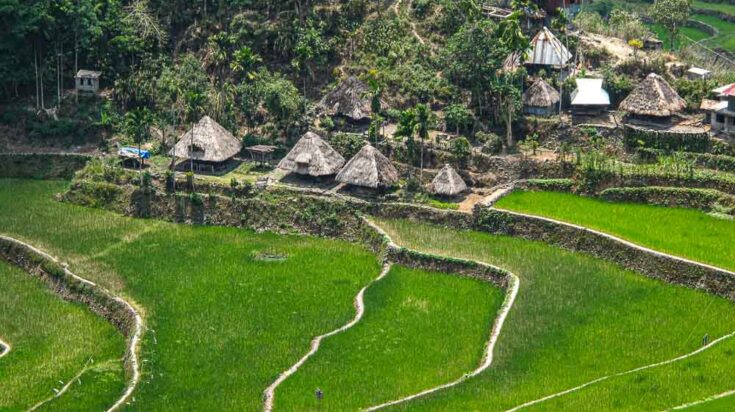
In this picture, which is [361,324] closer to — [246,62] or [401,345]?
[401,345]

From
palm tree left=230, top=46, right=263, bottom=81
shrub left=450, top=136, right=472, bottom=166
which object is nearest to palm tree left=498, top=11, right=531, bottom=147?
shrub left=450, top=136, right=472, bottom=166

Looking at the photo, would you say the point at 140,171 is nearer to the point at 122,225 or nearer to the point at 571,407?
the point at 122,225

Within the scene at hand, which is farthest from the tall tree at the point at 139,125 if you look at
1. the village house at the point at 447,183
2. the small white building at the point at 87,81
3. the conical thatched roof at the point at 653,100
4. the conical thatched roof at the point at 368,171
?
the conical thatched roof at the point at 653,100

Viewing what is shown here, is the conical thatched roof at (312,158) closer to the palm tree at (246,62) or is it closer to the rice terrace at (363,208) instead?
the rice terrace at (363,208)

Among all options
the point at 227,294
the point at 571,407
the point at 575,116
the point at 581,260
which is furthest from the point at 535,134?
the point at 571,407

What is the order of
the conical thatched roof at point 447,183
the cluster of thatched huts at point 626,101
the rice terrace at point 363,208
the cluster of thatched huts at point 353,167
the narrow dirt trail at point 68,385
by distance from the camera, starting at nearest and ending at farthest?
the narrow dirt trail at point 68,385
the rice terrace at point 363,208
the conical thatched roof at point 447,183
the cluster of thatched huts at point 353,167
the cluster of thatched huts at point 626,101
